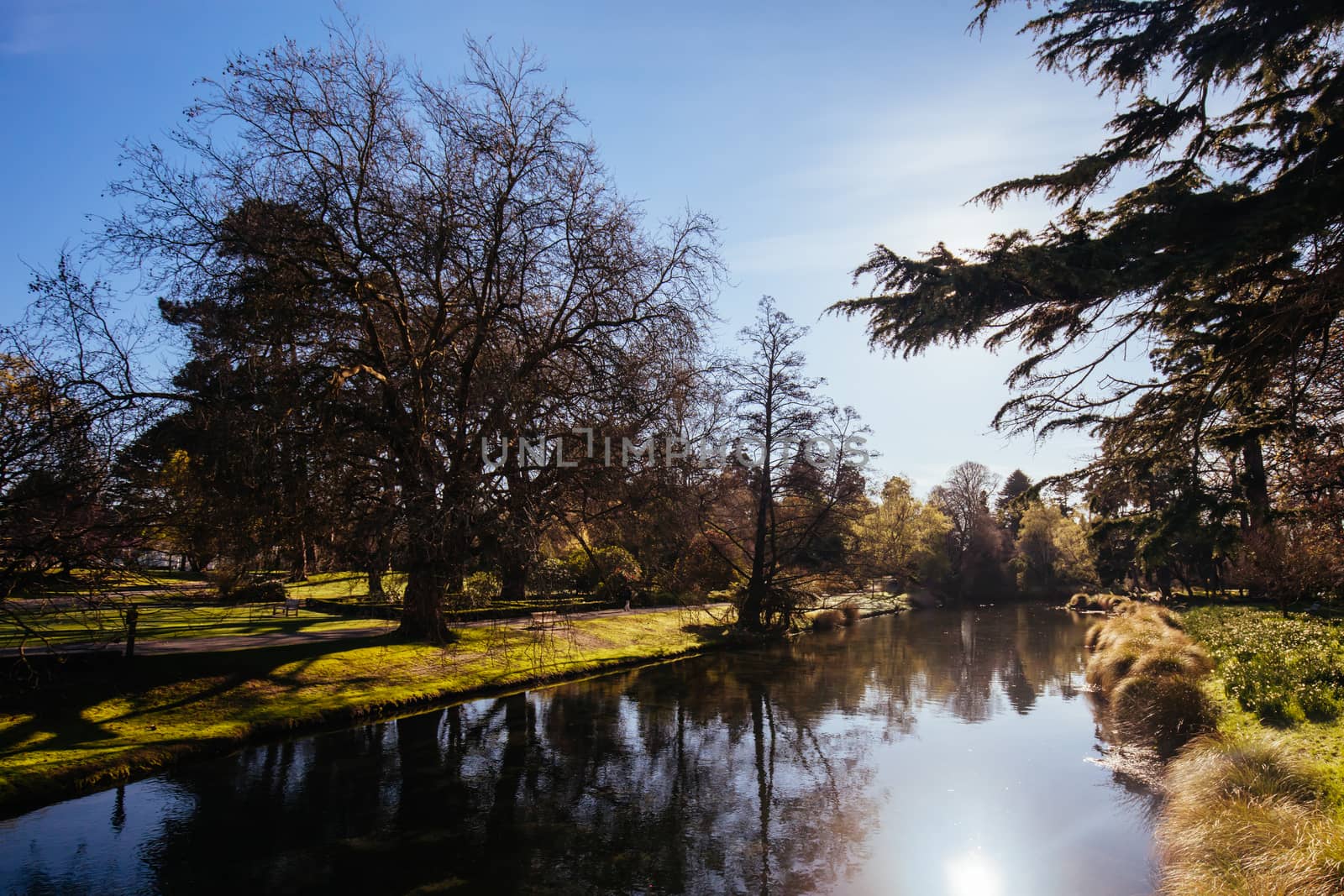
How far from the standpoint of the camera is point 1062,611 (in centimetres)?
4697

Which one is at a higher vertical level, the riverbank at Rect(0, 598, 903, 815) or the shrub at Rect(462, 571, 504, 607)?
the shrub at Rect(462, 571, 504, 607)

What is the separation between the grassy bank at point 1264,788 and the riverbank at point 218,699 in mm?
8694

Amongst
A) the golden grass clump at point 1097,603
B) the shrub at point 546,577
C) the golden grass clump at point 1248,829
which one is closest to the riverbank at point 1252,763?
the golden grass clump at point 1248,829

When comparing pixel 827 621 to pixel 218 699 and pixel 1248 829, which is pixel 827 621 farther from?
pixel 1248 829

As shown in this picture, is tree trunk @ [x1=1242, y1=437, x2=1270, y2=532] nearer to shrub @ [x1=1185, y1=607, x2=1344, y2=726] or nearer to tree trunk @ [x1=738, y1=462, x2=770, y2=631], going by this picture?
shrub @ [x1=1185, y1=607, x2=1344, y2=726]

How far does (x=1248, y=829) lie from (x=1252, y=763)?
6.76 ft

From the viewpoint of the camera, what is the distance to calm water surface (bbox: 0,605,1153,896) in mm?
6875

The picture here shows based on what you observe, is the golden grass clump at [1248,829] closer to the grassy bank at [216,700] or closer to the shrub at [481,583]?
the grassy bank at [216,700]

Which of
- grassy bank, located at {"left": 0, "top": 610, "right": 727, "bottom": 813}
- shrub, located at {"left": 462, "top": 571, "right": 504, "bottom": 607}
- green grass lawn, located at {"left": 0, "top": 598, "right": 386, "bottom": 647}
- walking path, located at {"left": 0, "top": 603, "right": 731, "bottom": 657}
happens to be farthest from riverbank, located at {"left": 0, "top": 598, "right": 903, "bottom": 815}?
green grass lawn, located at {"left": 0, "top": 598, "right": 386, "bottom": 647}

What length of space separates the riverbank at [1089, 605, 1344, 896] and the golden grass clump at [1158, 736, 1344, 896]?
0.01 meters

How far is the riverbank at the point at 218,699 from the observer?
8.83 metres

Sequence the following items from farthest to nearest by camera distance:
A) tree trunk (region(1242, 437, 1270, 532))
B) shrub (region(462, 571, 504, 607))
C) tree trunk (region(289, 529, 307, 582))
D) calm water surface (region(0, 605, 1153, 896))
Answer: shrub (region(462, 571, 504, 607)) < tree trunk (region(1242, 437, 1270, 532)) < tree trunk (region(289, 529, 307, 582)) < calm water surface (region(0, 605, 1153, 896))

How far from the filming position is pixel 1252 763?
27.0 ft

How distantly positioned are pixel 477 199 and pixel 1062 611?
4721cm
